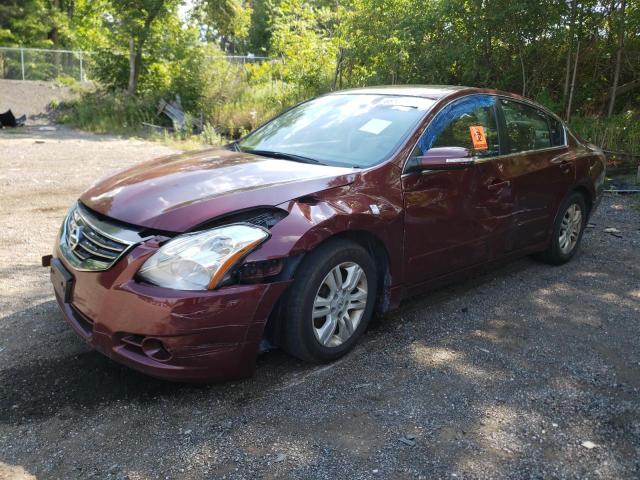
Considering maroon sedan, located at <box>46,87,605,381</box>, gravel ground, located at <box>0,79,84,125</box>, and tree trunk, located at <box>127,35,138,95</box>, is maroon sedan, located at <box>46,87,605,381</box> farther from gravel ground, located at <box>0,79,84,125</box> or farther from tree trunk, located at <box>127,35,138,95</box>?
gravel ground, located at <box>0,79,84,125</box>

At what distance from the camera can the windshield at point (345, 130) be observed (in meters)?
3.96

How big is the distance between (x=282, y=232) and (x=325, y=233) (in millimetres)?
280

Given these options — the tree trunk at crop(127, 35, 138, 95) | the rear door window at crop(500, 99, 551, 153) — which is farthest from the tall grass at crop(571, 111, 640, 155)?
the tree trunk at crop(127, 35, 138, 95)

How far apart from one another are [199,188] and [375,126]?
145 cm

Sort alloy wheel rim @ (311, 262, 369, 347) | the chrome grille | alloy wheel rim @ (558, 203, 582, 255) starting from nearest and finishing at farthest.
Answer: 1. the chrome grille
2. alloy wheel rim @ (311, 262, 369, 347)
3. alloy wheel rim @ (558, 203, 582, 255)

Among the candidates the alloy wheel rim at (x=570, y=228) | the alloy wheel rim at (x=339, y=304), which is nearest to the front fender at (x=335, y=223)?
the alloy wheel rim at (x=339, y=304)

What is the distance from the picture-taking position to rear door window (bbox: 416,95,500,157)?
13.5 ft

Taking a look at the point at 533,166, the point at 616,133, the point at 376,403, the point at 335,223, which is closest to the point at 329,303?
the point at 335,223

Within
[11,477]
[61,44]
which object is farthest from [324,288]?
[61,44]

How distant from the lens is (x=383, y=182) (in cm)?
370

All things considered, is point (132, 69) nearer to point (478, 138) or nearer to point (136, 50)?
point (136, 50)

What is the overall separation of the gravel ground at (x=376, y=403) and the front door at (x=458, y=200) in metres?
0.49

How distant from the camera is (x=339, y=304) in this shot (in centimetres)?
348

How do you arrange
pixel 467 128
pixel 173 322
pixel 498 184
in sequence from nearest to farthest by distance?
pixel 173 322, pixel 467 128, pixel 498 184
